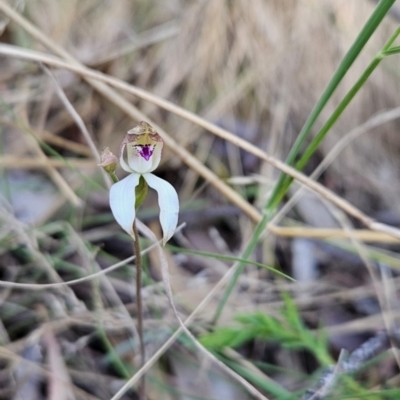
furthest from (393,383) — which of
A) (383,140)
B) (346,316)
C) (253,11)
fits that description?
(253,11)

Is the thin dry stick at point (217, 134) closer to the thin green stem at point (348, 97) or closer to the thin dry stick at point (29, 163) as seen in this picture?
the thin green stem at point (348, 97)

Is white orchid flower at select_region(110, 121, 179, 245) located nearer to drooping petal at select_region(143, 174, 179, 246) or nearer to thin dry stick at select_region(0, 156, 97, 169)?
drooping petal at select_region(143, 174, 179, 246)

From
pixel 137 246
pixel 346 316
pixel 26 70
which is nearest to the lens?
pixel 137 246

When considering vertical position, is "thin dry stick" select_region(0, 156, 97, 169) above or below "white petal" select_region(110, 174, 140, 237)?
below

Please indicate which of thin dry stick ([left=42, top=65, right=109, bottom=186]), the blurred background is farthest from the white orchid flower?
thin dry stick ([left=42, top=65, right=109, bottom=186])

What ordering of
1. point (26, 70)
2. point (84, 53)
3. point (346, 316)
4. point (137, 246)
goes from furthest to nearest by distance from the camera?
point (84, 53)
point (26, 70)
point (346, 316)
point (137, 246)

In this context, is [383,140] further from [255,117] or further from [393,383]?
[393,383]
